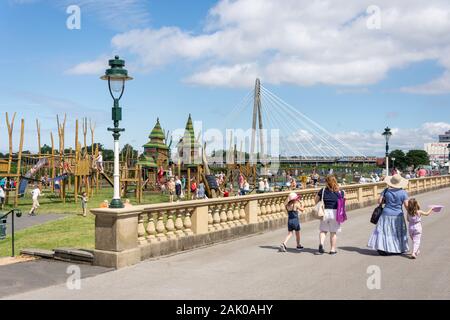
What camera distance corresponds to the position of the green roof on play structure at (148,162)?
45156 mm

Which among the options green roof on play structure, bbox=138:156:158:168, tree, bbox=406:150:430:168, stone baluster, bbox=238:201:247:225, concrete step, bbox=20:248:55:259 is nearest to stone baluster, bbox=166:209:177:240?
concrete step, bbox=20:248:55:259

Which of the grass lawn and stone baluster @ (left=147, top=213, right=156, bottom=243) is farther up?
stone baluster @ (left=147, top=213, right=156, bottom=243)

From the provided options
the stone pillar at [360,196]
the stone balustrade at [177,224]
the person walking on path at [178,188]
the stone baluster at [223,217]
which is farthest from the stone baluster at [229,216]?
the person walking on path at [178,188]

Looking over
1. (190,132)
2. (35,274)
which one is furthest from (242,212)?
(190,132)

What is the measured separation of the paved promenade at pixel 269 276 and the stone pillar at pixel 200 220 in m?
0.47

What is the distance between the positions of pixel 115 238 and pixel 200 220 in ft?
9.34

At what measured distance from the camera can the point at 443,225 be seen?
15.8 metres

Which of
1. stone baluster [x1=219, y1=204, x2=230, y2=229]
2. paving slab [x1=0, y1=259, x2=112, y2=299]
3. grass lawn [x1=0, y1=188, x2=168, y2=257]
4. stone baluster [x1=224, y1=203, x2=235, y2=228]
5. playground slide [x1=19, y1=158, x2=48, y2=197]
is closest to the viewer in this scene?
paving slab [x1=0, y1=259, x2=112, y2=299]

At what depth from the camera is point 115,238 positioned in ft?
29.9

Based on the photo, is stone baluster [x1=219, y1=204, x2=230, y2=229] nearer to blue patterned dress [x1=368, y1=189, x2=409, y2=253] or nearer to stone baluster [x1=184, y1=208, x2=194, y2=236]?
stone baluster [x1=184, y1=208, x2=194, y2=236]

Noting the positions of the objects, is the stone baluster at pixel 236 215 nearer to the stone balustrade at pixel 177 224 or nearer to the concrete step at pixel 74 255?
the stone balustrade at pixel 177 224

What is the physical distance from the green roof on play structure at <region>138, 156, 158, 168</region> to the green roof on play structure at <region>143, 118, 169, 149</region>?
60.4 inches

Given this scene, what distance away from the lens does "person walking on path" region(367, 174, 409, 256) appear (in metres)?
10.3

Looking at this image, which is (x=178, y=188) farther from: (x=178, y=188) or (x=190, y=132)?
(x=190, y=132)
